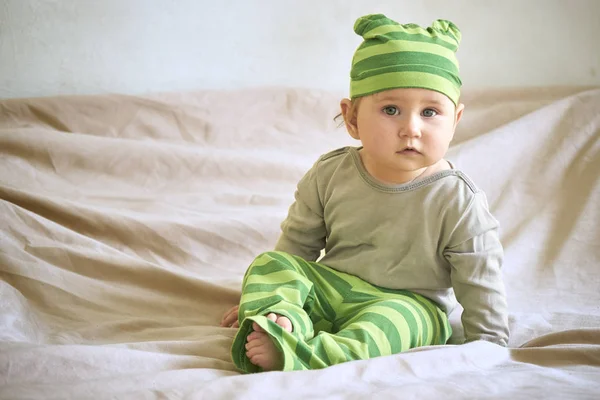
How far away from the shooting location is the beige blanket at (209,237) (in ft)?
3.32

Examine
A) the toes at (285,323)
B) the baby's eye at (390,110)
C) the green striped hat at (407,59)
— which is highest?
the green striped hat at (407,59)

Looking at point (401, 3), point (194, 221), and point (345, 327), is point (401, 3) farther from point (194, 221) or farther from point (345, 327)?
point (345, 327)

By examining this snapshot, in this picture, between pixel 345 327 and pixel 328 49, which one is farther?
pixel 328 49

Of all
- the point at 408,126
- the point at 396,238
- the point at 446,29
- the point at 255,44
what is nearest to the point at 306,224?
Answer: the point at 396,238

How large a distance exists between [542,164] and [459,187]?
671mm

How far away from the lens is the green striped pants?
1.06 meters

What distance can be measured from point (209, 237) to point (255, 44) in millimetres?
834

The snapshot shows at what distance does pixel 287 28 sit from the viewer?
226 centimetres

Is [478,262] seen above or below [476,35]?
below

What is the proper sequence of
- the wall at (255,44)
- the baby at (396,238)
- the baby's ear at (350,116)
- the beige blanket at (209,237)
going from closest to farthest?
the beige blanket at (209,237), the baby at (396,238), the baby's ear at (350,116), the wall at (255,44)

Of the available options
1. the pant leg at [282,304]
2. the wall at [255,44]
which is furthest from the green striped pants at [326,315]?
the wall at [255,44]

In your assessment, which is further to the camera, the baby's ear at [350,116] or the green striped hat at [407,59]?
the baby's ear at [350,116]

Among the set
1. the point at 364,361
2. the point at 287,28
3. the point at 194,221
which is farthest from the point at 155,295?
the point at 287,28

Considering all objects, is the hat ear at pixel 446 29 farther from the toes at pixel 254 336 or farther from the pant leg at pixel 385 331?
the toes at pixel 254 336
